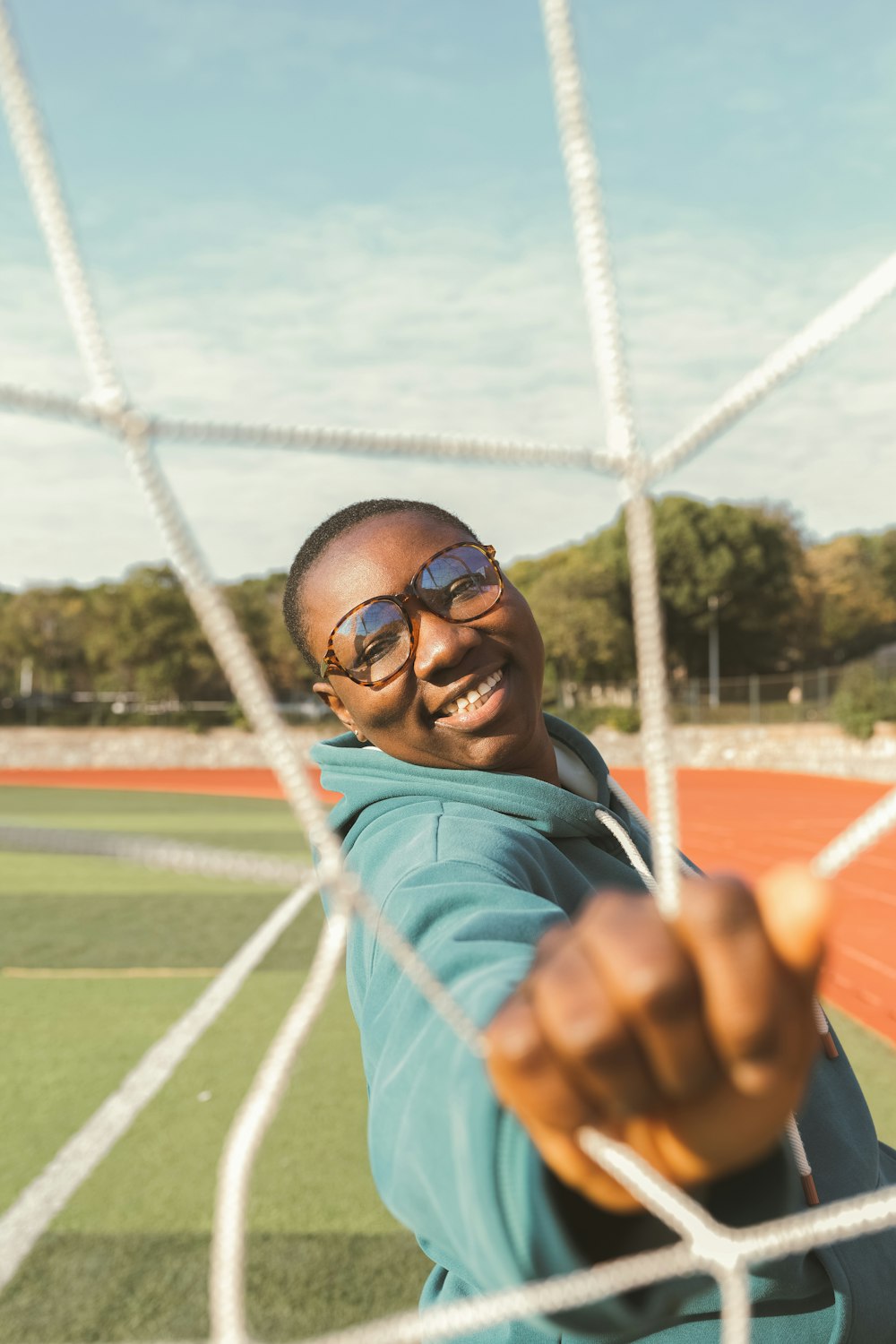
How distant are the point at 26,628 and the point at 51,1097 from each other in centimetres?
2427

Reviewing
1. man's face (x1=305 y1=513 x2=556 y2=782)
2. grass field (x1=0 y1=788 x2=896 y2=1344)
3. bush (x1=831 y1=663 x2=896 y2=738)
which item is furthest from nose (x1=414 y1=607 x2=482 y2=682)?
bush (x1=831 y1=663 x2=896 y2=738)

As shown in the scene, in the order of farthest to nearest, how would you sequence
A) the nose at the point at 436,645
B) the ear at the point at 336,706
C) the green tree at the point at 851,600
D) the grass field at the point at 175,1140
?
the green tree at the point at 851,600 → the grass field at the point at 175,1140 → the ear at the point at 336,706 → the nose at the point at 436,645

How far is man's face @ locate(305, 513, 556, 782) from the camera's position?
1100 millimetres

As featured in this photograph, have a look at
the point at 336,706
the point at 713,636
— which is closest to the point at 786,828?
the point at 336,706

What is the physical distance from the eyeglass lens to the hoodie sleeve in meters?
0.35


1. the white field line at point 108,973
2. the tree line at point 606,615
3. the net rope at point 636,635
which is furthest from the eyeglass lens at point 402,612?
the tree line at point 606,615

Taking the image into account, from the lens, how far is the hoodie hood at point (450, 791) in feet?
3.25

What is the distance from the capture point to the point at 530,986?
0.43 m

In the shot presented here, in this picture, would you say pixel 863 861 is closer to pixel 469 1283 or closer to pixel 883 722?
pixel 469 1283

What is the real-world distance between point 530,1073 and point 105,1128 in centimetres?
294

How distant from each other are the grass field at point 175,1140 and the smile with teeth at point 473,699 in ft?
5.04

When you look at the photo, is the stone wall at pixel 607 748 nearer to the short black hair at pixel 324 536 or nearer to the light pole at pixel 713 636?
the light pole at pixel 713 636

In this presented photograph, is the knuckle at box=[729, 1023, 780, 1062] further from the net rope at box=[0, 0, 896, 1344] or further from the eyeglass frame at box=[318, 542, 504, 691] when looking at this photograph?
the eyeglass frame at box=[318, 542, 504, 691]

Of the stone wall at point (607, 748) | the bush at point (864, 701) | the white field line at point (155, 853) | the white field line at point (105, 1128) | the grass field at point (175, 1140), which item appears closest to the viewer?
the white field line at point (155, 853)
